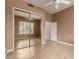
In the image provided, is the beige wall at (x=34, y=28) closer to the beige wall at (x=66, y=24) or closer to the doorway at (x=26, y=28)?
the doorway at (x=26, y=28)

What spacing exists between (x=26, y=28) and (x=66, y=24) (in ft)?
12.2

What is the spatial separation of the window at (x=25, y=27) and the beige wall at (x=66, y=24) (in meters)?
3.22

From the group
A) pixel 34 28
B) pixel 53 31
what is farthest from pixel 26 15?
pixel 53 31

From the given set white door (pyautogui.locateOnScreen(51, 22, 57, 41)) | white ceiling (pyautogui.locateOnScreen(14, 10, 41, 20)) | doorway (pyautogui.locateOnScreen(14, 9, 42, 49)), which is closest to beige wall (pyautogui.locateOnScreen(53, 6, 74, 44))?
white door (pyautogui.locateOnScreen(51, 22, 57, 41))

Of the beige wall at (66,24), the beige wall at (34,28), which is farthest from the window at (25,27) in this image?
the beige wall at (66,24)

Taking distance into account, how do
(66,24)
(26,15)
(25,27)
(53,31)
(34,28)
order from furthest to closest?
(53,31), (66,24), (34,28), (25,27), (26,15)

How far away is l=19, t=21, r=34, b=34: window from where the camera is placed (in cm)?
636

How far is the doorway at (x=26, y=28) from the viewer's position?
19.5 feet

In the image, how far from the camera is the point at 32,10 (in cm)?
666

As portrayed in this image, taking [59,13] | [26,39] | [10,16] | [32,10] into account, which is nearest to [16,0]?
[10,16]

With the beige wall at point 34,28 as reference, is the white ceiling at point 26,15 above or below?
above

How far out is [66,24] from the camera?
821 centimetres

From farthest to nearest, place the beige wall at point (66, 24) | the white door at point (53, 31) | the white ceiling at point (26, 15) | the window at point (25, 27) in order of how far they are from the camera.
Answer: the white door at point (53, 31) < the beige wall at point (66, 24) < the window at point (25, 27) < the white ceiling at point (26, 15)

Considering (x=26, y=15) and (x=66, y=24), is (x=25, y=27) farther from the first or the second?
(x=66, y=24)
